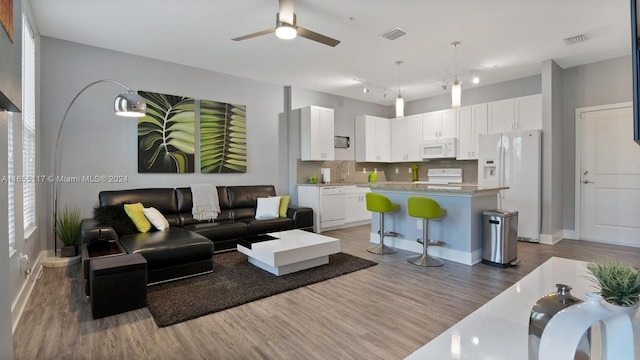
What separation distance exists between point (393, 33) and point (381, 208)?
2.27 m

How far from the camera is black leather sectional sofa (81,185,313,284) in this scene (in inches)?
129

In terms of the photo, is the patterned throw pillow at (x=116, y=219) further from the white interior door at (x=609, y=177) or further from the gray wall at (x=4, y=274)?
the white interior door at (x=609, y=177)

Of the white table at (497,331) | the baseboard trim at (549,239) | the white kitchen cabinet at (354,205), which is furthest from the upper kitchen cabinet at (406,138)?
the white table at (497,331)

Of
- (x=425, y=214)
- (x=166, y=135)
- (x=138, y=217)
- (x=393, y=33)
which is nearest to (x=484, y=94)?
(x=393, y=33)

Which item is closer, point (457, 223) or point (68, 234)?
point (68, 234)

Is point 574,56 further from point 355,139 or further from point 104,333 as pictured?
point 104,333

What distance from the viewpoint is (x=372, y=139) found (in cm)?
747

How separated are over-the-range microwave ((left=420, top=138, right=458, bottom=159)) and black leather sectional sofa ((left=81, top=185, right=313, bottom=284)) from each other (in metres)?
3.13

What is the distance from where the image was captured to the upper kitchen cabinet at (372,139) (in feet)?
24.2

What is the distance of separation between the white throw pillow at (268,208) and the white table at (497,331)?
4.16 m

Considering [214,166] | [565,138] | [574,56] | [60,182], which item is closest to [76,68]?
[60,182]

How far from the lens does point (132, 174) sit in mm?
4691

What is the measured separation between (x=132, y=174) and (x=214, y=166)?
122cm

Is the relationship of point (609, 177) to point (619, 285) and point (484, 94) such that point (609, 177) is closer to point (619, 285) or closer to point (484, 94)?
point (484, 94)
